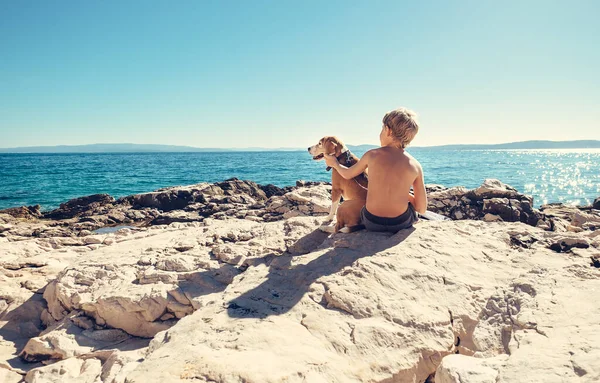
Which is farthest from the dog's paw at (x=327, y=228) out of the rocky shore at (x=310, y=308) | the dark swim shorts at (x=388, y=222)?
the dark swim shorts at (x=388, y=222)

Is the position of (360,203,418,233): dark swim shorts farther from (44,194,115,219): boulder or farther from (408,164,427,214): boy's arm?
(44,194,115,219): boulder

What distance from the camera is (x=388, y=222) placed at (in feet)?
12.6

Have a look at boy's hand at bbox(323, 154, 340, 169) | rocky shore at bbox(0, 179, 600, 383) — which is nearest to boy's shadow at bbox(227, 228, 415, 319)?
rocky shore at bbox(0, 179, 600, 383)

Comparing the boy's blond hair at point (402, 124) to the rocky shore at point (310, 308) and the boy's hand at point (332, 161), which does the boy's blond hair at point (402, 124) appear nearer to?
the boy's hand at point (332, 161)

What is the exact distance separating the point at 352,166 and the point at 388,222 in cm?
79

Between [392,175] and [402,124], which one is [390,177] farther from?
[402,124]

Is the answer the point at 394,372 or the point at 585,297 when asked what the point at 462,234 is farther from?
the point at 394,372

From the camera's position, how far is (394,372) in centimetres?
203

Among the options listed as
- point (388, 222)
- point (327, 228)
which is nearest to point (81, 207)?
point (327, 228)

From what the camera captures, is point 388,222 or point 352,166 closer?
point 388,222

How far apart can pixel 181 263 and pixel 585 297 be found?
3915mm

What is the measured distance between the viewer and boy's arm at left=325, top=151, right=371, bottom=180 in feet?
12.3

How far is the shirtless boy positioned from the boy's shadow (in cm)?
19

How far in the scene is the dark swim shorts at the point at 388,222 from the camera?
3828mm
